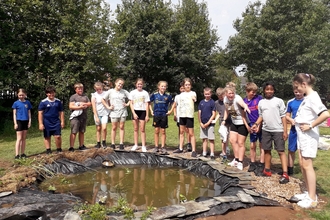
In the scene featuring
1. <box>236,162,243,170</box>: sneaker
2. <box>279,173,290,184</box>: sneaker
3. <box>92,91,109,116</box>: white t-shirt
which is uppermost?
<box>92,91,109,116</box>: white t-shirt

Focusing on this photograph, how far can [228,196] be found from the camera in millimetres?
3988

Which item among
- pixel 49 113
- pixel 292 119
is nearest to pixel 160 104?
pixel 49 113

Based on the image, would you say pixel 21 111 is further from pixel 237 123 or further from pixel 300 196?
pixel 300 196

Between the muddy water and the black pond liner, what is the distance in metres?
0.18

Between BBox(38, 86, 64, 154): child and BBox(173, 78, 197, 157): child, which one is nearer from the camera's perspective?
BBox(38, 86, 64, 154): child

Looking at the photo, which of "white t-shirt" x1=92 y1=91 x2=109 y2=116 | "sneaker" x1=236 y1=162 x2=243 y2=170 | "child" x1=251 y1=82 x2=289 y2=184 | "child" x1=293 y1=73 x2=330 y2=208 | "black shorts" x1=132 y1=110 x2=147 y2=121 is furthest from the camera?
"white t-shirt" x1=92 y1=91 x2=109 y2=116

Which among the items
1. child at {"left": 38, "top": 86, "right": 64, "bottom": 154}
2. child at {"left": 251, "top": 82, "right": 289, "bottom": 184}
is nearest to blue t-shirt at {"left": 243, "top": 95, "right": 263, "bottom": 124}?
child at {"left": 251, "top": 82, "right": 289, "bottom": 184}

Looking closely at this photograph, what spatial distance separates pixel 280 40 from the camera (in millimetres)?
21484

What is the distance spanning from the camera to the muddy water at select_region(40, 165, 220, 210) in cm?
431

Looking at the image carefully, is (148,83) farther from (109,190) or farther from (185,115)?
(109,190)

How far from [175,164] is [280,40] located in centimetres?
1864

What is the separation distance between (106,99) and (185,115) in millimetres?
1983

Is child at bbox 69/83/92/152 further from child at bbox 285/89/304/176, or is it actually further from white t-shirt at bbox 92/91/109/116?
child at bbox 285/89/304/176

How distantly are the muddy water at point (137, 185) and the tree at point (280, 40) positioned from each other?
1774 centimetres
